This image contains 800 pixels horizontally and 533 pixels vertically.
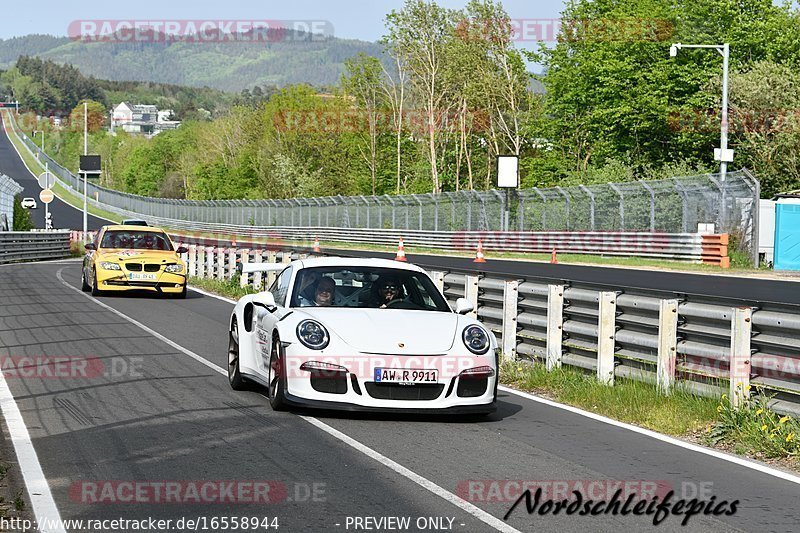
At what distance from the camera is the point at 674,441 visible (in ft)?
31.0

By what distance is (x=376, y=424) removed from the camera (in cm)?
979

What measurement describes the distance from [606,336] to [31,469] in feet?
21.1

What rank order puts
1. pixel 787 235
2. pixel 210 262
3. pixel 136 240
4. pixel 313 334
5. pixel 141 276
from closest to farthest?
pixel 313 334 → pixel 141 276 → pixel 136 240 → pixel 210 262 → pixel 787 235

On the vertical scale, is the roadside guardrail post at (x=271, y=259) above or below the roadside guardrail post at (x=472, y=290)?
below

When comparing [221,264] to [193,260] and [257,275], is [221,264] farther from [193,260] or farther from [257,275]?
[257,275]

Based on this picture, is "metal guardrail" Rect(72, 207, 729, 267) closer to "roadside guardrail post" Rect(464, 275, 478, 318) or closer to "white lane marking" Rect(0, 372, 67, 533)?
"roadside guardrail post" Rect(464, 275, 478, 318)

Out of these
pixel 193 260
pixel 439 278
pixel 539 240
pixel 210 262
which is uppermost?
pixel 439 278

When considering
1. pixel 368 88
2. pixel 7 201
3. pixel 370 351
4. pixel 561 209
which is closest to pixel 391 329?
pixel 370 351

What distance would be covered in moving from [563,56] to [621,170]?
54.9ft

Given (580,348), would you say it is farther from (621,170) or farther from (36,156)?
(36,156)

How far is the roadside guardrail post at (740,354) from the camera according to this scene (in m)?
9.84

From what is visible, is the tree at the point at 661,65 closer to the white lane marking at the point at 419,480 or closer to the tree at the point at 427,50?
the tree at the point at 427,50

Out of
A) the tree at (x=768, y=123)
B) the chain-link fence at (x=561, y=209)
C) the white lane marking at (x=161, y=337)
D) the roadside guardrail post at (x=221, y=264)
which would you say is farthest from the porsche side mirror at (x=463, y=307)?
the tree at (x=768, y=123)

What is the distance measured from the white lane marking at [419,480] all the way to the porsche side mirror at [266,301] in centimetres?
143
